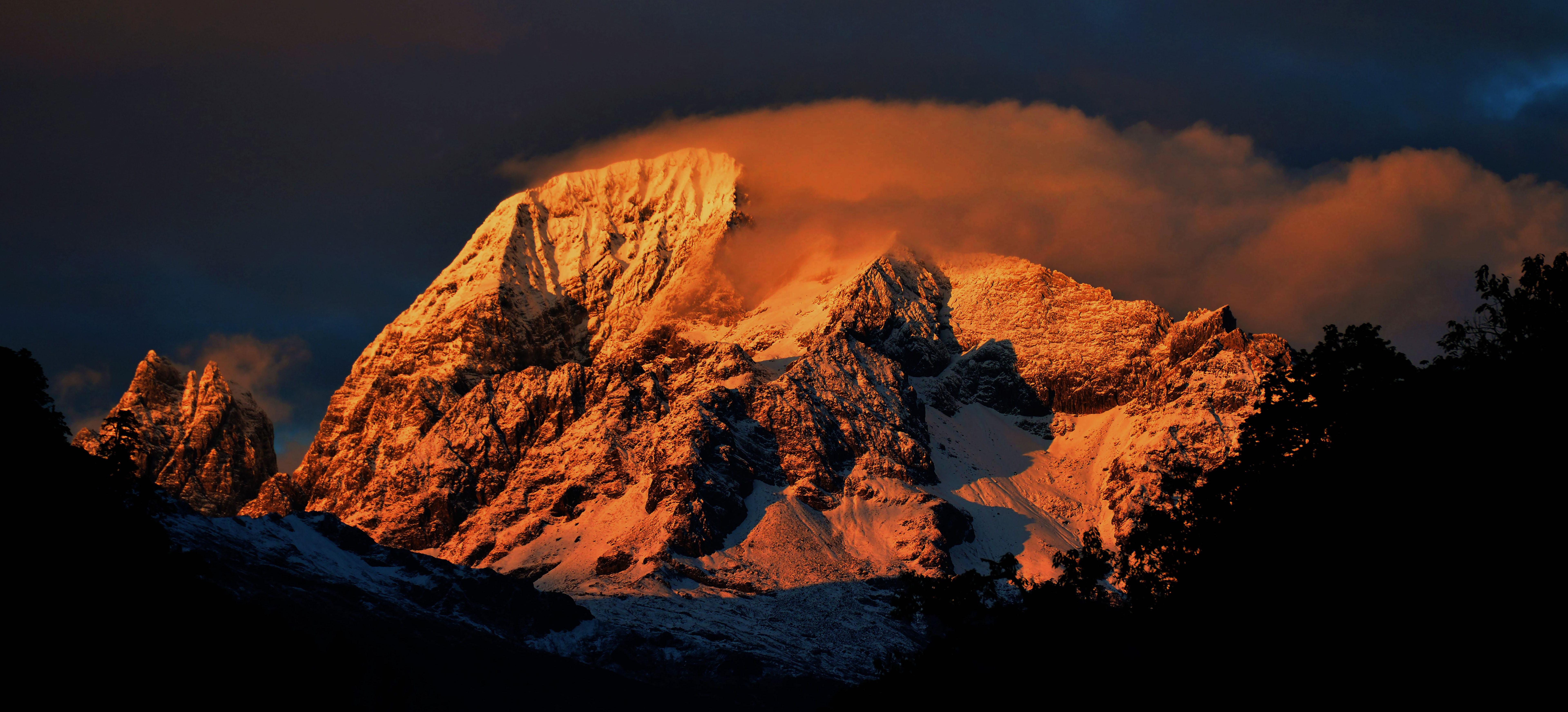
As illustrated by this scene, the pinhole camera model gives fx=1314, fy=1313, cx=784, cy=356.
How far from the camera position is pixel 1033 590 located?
87750 millimetres

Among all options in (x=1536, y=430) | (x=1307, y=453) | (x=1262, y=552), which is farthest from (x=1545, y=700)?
(x=1307, y=453)

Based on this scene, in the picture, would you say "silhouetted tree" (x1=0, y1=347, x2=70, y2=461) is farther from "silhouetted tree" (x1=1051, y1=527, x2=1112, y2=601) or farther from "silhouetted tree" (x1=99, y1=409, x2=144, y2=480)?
"silhouetted tree" (x1=1051, y1=527, x2=1112, y2=601)

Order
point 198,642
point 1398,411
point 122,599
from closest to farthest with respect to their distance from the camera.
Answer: point 1398,411
point 122,599
point 198,642

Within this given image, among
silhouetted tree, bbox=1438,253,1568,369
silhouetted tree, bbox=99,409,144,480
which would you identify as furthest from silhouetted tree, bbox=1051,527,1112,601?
silhouetted tree, bbox=99,409,144,480

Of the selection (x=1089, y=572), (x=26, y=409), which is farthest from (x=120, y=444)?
(x=1089, y=572)

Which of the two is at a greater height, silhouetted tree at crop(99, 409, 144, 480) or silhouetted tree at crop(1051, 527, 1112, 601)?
silhouetted tree at crop(99, 409, 144, 480)

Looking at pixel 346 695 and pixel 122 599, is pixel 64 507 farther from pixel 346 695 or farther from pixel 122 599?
pixel 346 695

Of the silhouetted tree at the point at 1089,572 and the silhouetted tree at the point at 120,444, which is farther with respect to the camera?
the silhouetted tree at the point at 120,444

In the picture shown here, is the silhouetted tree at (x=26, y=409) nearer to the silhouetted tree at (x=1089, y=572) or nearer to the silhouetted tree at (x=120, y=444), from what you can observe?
the silhouetted tree at (x=120, y=444)

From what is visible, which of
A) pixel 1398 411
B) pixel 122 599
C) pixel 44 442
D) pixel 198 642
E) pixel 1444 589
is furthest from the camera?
pixel 44 442

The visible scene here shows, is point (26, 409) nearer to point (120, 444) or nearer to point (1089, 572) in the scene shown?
point (120, 444)

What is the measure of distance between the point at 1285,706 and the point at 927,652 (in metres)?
84.0

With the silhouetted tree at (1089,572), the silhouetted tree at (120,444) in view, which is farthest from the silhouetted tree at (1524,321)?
the silhouetted tree at (120,444)

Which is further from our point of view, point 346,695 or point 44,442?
point 346,695
